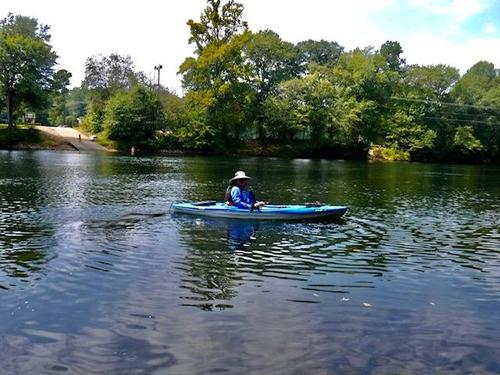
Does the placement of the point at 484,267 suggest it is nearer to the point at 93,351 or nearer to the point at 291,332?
the point at 291,332

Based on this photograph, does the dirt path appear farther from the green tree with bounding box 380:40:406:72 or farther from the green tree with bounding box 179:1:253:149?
the green tree with bounding box 380:40:406:72

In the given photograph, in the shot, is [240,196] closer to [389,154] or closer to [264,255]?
[264,255]

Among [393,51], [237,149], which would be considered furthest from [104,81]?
[393,51]

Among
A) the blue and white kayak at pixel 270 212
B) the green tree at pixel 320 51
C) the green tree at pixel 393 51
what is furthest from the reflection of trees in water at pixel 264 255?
the green tree at pixel 393 51

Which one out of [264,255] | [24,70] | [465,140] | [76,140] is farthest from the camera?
[465,140]

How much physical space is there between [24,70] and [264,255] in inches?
2856

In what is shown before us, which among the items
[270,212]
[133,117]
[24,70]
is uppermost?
[24,70]

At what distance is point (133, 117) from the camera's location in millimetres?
77375

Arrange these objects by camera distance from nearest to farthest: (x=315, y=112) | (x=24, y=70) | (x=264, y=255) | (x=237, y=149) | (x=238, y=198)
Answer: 1. (x=264, y=255)
2. (x=238, y=198)
3. (x=24, y=70)
4. (x=237, y=149)
5. (x=315, y=112)

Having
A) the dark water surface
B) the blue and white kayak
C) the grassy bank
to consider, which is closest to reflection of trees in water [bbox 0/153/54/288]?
the dark water surface

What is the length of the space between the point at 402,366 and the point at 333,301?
11.0 feet

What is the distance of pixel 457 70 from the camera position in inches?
4200

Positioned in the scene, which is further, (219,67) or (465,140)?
(465,140)

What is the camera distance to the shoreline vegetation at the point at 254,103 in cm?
7838
